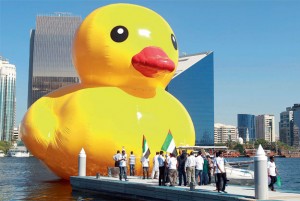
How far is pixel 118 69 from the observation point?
19062 millimetres

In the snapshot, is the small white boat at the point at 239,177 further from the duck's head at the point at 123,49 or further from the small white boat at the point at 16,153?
the small white boat at the point at 16,153

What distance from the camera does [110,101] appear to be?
18641 mm

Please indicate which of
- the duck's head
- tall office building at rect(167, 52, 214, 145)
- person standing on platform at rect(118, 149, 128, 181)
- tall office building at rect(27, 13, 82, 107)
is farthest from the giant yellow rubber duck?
tall office building at rect(27, 13, 82, 107)

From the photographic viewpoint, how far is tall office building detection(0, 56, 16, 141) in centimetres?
14800

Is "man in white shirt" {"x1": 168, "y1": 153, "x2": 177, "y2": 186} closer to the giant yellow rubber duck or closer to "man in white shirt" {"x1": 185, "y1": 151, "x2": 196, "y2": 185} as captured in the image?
"man in white shirt" {"x1": 185, "y1": 151, "x2": 196, "y2": 185}

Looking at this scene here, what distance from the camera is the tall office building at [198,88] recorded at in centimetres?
10228

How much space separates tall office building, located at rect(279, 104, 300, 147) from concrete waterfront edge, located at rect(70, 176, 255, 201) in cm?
15106

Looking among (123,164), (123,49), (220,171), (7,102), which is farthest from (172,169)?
(7,102)

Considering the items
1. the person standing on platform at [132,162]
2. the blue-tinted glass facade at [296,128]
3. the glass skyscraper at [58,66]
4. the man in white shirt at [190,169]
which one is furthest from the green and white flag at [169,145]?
the blue-tinted glass facade at [296,128]

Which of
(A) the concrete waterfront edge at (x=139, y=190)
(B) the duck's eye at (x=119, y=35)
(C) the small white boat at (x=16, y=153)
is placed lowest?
(C) the small white boat at (x=16, y=153)

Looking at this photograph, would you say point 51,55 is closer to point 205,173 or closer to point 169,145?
point 169,145

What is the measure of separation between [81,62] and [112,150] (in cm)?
426

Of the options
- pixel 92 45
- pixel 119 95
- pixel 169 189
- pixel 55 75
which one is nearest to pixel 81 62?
pixel 92 45

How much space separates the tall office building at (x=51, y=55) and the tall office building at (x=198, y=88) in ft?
103
